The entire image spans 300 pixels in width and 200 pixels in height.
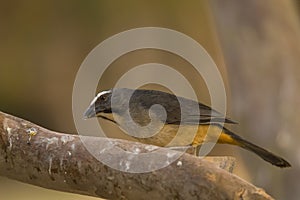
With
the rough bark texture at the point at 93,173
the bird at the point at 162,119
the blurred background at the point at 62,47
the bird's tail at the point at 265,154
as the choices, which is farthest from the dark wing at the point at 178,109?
the blurred background at the point at 62,47

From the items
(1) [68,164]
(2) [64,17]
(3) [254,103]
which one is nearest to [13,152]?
(1) [68,164]

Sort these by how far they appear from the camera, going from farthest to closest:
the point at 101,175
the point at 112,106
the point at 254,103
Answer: the point at 254,103
the point at 112,106
the point at 101,175

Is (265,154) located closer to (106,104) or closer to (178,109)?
(178,109)

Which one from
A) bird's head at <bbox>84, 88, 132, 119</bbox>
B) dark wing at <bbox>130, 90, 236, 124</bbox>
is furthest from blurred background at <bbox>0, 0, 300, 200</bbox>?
bird's head at <bbox>84, 88, 132, 119</bbox>

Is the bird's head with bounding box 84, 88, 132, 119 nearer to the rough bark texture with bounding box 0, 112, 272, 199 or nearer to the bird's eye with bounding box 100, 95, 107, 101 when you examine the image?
the bird's eye with bounding box 100, 95, 107, 101

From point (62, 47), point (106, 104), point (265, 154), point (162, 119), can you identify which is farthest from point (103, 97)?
point (62, 47)

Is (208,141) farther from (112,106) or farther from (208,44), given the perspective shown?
(208,44)
